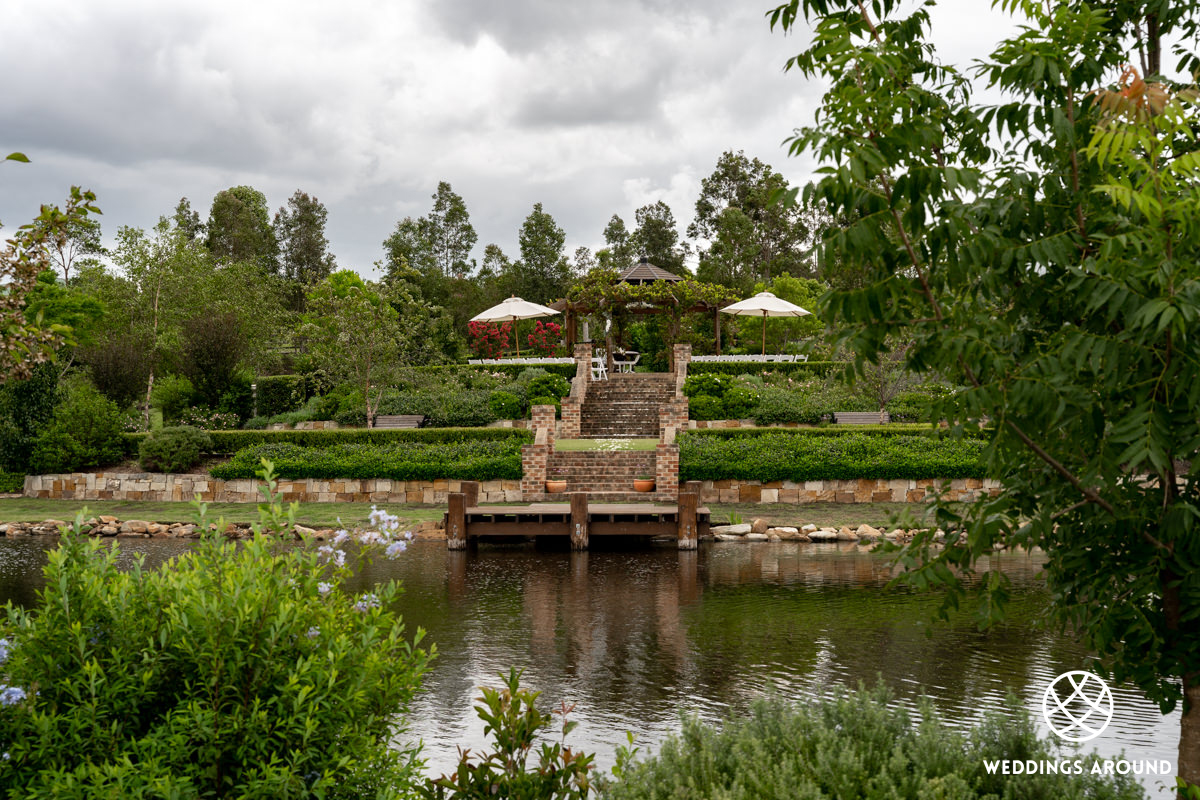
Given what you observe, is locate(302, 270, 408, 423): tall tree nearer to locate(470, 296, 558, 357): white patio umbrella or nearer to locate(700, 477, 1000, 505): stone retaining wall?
locate(470, 296, 558, 357): white patio umbrella

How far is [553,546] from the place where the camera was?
14891 mm

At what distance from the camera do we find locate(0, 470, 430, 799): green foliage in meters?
2.79

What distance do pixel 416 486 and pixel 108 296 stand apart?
18.4 meters

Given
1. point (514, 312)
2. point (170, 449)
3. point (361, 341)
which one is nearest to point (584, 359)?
point (514, 312)

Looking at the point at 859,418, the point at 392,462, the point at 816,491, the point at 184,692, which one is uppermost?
the point at 859,418

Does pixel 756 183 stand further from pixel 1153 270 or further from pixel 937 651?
pixel 1153 270

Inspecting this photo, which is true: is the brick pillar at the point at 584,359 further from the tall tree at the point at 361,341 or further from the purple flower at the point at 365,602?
the purple flower at the point at 365,602

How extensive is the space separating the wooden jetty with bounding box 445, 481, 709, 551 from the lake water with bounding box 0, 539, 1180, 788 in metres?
0.68

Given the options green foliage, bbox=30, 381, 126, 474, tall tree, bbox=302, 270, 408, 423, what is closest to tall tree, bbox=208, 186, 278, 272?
tall tree, bbox=302, 270, 408, 423

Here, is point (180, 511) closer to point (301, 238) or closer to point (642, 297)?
point (642, 297)

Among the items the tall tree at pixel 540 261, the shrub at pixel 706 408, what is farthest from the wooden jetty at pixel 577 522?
the tall tree at pixel 540 261

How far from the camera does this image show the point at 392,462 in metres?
19.4

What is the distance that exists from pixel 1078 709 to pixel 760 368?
864 inches

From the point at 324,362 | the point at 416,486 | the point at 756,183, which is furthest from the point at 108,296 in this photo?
the point at 756,183
